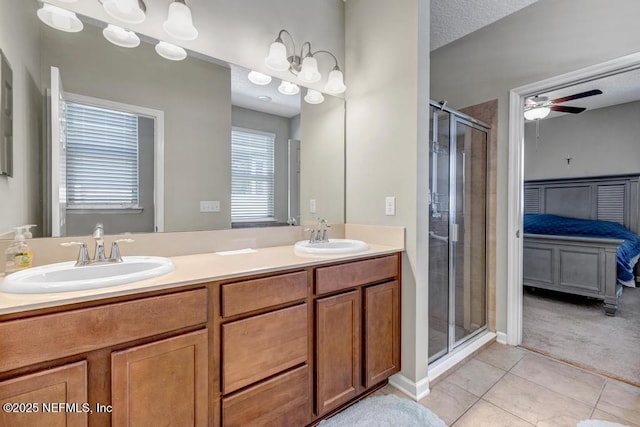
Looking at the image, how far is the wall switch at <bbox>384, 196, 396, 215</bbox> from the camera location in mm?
1859

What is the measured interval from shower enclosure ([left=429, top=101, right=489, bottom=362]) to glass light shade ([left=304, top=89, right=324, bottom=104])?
2.57 feet

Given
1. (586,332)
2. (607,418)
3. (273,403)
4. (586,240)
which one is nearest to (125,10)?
(273,403)

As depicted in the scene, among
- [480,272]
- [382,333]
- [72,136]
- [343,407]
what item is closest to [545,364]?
[480,272]

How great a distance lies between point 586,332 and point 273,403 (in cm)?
295

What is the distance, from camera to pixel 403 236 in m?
1.81

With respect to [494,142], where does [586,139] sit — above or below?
above

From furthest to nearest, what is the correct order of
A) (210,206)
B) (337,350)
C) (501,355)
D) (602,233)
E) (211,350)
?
(602,233) < (501,355) < (210,206) < (337,350) < (211,350)

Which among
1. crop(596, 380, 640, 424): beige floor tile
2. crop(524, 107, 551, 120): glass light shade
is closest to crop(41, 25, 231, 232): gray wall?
crop(596, 380, 640, 424): beige floor tile

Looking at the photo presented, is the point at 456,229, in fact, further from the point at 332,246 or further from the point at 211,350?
the point at 211,350

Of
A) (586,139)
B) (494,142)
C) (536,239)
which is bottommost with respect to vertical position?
(536,239)

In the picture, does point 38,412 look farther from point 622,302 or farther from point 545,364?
point 622,302

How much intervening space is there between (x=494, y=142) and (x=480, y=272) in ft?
3.67

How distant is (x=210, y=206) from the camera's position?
Answer: 167 cm

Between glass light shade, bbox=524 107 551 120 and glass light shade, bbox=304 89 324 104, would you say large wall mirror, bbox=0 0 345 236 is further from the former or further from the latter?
glass light shade, bbox=524 107 551 120
